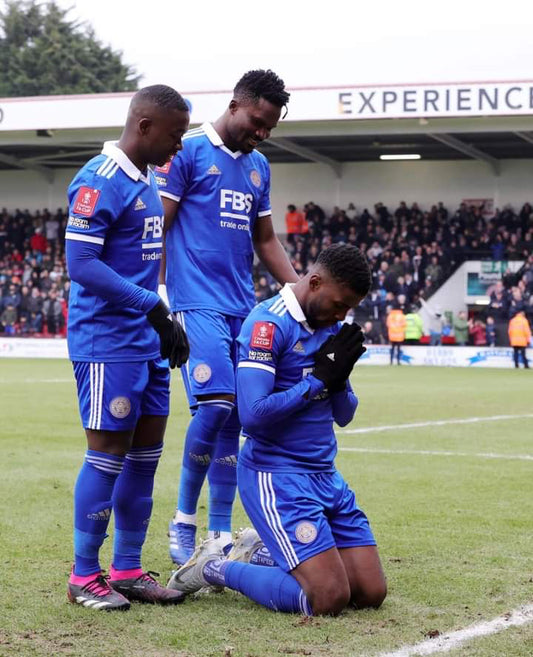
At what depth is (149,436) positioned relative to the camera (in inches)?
192

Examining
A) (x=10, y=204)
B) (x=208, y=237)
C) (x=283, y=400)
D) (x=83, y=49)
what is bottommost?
(x=283, y=400)

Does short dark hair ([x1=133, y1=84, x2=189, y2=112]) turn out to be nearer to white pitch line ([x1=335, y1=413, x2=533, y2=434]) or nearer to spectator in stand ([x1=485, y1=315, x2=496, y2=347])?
white pitch line ([x1=335, y1=413, x2=533, y2=434])

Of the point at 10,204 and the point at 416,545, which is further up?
the point at 10,204

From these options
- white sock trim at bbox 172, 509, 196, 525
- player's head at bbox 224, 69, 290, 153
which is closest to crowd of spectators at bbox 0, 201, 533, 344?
player's head at bbox 224, 69, 290, 153

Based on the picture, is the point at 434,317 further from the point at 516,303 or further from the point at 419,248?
Result: the point at 516,303

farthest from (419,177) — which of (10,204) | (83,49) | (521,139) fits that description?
(83,49)

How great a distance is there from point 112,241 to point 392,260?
28730 millimetres

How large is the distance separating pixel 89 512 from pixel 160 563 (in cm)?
99

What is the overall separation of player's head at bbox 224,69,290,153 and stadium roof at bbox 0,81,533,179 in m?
23.2

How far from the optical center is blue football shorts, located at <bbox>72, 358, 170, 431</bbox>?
4.57 m

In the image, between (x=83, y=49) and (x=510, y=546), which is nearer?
(x=510, y=546)

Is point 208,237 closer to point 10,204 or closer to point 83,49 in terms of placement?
point 10,204

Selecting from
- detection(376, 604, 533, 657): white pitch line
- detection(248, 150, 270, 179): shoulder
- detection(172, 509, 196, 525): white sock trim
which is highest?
detection(248, 150, 270, 179): shoulder

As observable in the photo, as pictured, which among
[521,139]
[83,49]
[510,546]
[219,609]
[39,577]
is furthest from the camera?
[83,49]
